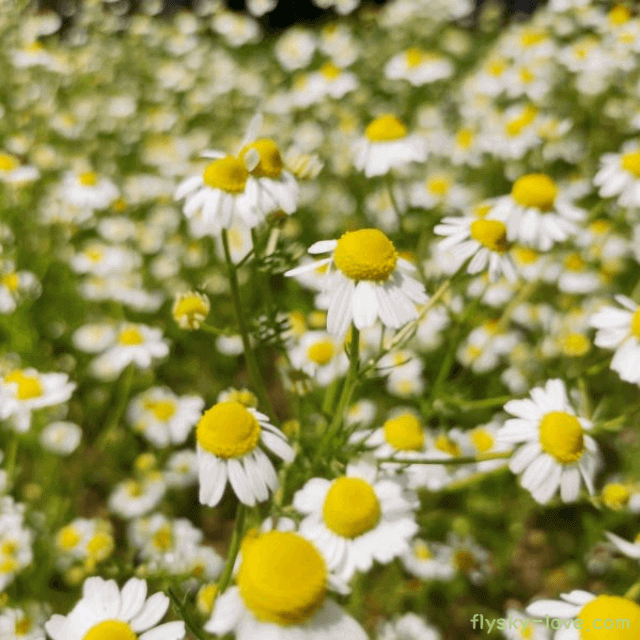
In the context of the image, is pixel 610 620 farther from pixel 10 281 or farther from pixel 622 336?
pixel 10 281

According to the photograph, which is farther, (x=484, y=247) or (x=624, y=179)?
(x=624, y=179)

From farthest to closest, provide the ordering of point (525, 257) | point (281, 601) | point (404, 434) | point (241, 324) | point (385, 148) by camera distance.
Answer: point (525, 257), point (385, 148), point (404, 434), point (241, 324), point (281, 601)

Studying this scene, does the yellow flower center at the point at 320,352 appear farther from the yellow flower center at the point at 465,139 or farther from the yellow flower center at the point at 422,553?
the yellow flower center at the point at 465,139

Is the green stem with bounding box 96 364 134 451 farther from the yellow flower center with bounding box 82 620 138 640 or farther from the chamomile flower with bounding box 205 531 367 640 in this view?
the chamomile flower with bounding box 205 531 367 640

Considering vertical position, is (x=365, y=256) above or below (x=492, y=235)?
above

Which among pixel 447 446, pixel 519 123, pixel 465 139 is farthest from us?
pixel 465 139

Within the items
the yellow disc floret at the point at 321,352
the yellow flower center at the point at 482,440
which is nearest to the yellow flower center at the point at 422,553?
the yellow flower center at the point at 482,440

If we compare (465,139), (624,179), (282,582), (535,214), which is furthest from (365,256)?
(465,139)

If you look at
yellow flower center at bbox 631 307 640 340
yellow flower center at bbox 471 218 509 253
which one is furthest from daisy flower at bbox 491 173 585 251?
yellow flower center at bbox 631 307 640 340
